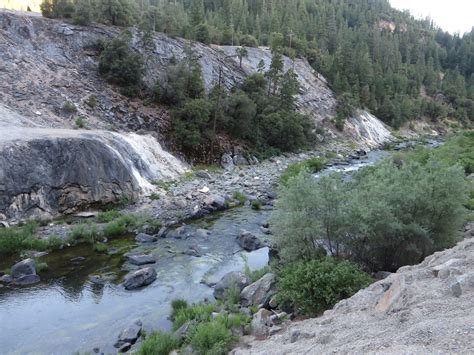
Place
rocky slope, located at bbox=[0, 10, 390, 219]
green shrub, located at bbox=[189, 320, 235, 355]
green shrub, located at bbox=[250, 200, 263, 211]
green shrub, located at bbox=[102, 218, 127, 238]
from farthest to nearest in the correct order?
green shrub, located at bbox=[250, 200, 263, 211], rocky slope, located at bbox=[0, 10, 390, 219], green shrub, located at bbox=[102, 218, 127, 238], green shrub, located at bbox=[189, 320, 235, 355]

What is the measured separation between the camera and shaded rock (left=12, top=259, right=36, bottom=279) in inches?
634

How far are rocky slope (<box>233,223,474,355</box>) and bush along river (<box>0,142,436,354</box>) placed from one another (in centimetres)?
514

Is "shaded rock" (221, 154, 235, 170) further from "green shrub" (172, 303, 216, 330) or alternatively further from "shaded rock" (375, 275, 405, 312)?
"shaded rock" (375, 275, 405, 312)

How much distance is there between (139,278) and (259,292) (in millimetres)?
5360

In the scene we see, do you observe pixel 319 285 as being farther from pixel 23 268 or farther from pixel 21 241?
pixel 21 241

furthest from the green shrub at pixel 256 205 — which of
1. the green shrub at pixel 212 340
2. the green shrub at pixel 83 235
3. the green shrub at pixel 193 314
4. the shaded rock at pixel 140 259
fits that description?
the green shrub at pixel 212 340

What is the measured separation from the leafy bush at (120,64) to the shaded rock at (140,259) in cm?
2486

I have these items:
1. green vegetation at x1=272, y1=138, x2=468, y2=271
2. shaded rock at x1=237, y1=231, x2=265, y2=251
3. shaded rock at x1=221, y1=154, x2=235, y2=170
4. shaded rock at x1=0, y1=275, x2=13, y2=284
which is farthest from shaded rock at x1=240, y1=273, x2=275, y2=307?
shaded rock at x1=221, y1=154, x2=235, y2=170

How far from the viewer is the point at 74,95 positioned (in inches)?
1368

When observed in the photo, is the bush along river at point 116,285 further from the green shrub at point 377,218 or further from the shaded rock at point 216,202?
the green shrub at point 377,218

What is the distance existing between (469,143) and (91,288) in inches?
1855

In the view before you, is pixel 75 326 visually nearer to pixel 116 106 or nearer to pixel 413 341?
pixel 413 341

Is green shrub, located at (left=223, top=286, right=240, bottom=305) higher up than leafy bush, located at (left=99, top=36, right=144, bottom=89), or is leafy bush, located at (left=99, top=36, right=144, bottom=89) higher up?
leafy bush, located at (left=99, top=36, right=144, bottom=89)

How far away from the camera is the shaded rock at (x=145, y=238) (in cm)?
2062
